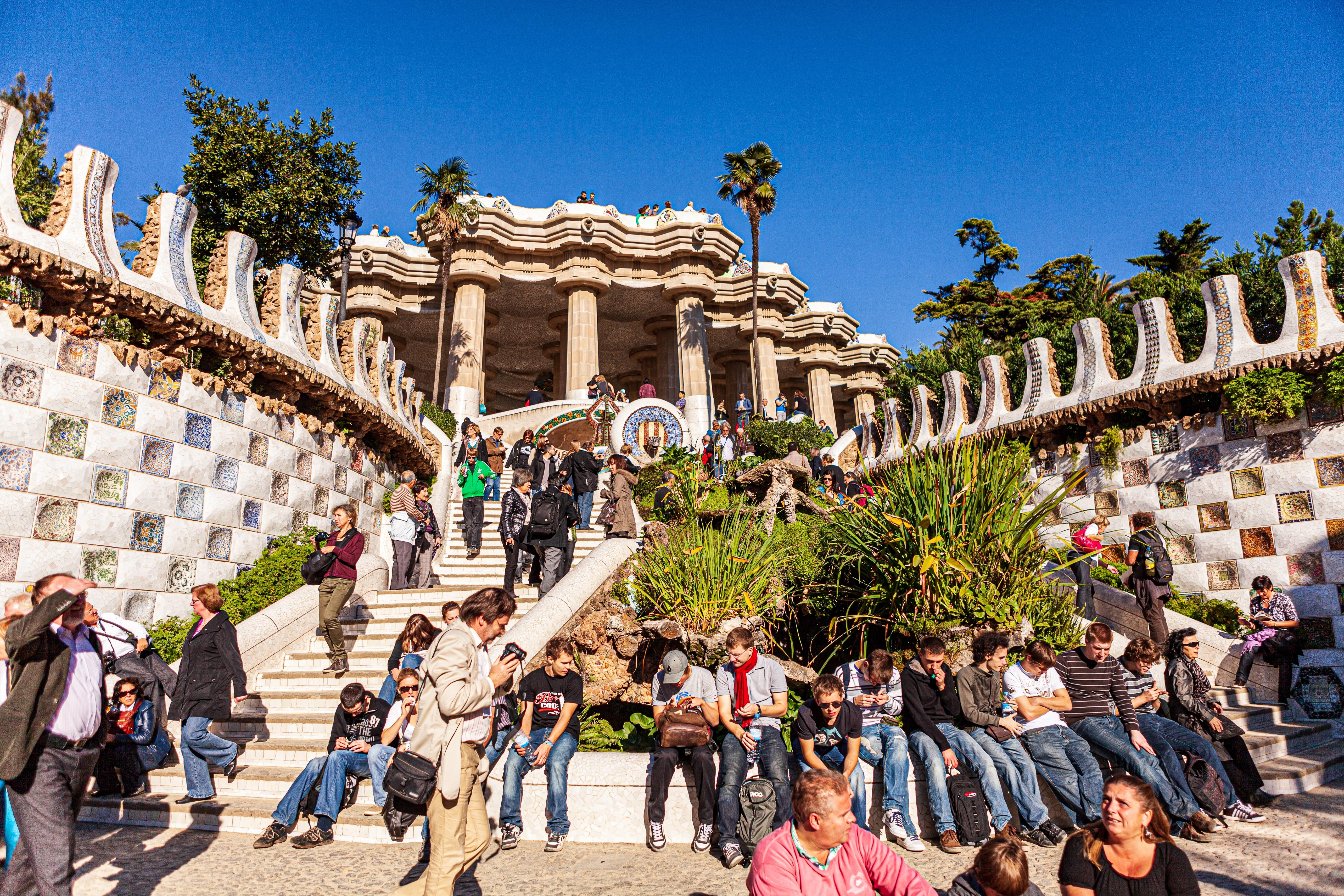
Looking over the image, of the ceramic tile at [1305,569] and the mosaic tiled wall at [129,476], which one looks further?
the ceramic tile at [1305,569]

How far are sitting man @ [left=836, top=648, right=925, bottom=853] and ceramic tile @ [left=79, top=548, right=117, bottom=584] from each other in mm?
7005

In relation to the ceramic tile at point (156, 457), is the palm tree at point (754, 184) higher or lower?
higher

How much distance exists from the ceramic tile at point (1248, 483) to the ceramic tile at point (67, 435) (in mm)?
13545

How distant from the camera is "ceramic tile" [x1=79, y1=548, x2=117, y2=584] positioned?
24.4 ft

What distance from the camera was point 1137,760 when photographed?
5285 mm

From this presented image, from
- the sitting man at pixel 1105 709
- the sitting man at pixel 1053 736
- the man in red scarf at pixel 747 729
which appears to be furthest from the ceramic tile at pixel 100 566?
the sitting man at pixel 1105 709

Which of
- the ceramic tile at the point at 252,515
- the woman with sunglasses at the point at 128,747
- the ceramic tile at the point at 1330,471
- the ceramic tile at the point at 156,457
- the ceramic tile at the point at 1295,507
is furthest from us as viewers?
the ceramic tile at the point at 1295,507

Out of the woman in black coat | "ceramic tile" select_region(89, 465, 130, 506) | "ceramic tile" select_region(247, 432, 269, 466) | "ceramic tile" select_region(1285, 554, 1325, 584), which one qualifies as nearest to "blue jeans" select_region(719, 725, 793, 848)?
the woman in black coat

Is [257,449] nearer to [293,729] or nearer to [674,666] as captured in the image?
[293,729]

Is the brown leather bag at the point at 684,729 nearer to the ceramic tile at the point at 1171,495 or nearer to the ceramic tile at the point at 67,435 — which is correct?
the ceramic tile at the point at 67,435

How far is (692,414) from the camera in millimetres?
30266

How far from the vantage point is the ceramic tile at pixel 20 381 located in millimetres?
6953

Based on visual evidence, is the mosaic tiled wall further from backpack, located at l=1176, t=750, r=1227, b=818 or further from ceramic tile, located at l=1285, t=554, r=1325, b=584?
ceramic tile, located at l=1285, t=554, r=1325, b=584

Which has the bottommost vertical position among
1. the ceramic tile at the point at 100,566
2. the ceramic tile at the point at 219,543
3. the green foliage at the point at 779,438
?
the ceramic tile at the point at 100,566
